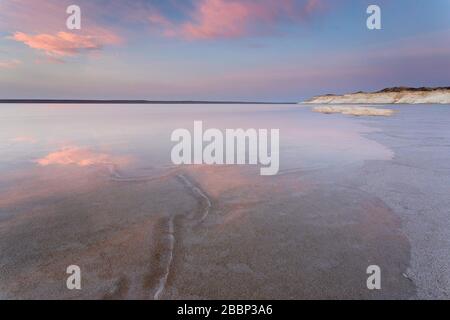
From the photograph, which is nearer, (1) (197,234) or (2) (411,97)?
(1) (197,234)

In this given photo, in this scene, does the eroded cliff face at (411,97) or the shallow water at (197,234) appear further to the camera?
the eroded cliff face at (411,97)

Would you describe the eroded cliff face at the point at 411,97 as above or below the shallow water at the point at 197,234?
above

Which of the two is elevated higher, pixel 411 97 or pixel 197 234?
pixel 411 97

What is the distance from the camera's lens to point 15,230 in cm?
385

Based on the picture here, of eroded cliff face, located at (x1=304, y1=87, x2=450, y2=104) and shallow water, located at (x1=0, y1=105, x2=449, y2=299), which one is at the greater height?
eroded cliff face, located at (x1=304, y1=87, x2=450, y2=104)

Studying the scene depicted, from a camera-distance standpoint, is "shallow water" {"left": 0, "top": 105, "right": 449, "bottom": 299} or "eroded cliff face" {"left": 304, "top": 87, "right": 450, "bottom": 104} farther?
"eroded cliff face" {"left": 304, "top": 87, "right": 450, "bottom": 104}

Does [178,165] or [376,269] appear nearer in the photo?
[376,269]

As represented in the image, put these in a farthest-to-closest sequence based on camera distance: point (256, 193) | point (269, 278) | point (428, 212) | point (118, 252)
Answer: point (256, 193)
point (428, 212)
point (118, 252)
point (269, 278)

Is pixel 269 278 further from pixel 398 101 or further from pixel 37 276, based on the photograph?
pixel 398 101
